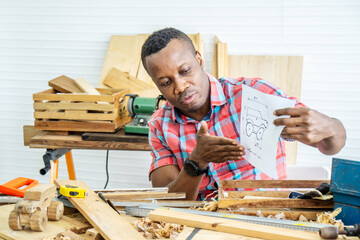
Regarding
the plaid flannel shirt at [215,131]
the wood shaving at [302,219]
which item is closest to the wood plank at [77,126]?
the plaid flannel shirt at [215,131]

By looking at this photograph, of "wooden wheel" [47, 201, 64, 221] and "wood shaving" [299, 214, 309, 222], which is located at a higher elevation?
"wood shaving" [299, 214, 309, 222]

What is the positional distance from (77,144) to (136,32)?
1.87 metres

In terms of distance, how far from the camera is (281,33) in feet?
12.9

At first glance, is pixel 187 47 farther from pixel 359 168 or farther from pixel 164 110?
pixel 359 168

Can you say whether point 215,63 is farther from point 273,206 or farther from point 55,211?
point 55,211

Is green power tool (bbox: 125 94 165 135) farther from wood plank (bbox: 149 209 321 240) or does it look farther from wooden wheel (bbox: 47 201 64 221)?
wood plank (bbox: 149 209 321 240)

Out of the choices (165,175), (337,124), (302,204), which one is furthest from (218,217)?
(165,175)

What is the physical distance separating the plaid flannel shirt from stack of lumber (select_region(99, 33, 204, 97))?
160 cm

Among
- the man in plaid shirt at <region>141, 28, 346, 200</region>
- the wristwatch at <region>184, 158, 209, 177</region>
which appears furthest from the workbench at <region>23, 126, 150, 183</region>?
the wristwatch at <region>184, 158, 209, 177</region>

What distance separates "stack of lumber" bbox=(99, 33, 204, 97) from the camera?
3691mm

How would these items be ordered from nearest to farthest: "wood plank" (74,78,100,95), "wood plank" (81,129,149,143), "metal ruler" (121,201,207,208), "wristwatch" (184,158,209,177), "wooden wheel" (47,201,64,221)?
"wooden wheel" (47,201,64,221), "metal ruler" (121,201,207,208), "wristwatch" (184,158,209,177), "wood plank" (81,129,149,143), "wood plank" (74,78,100,95)

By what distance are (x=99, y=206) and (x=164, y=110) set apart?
3.11 feet

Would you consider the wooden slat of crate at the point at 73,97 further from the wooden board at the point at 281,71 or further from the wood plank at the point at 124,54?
the wooden board at the point at 281,71

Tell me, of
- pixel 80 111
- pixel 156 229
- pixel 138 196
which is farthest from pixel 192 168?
pixel 80 111
